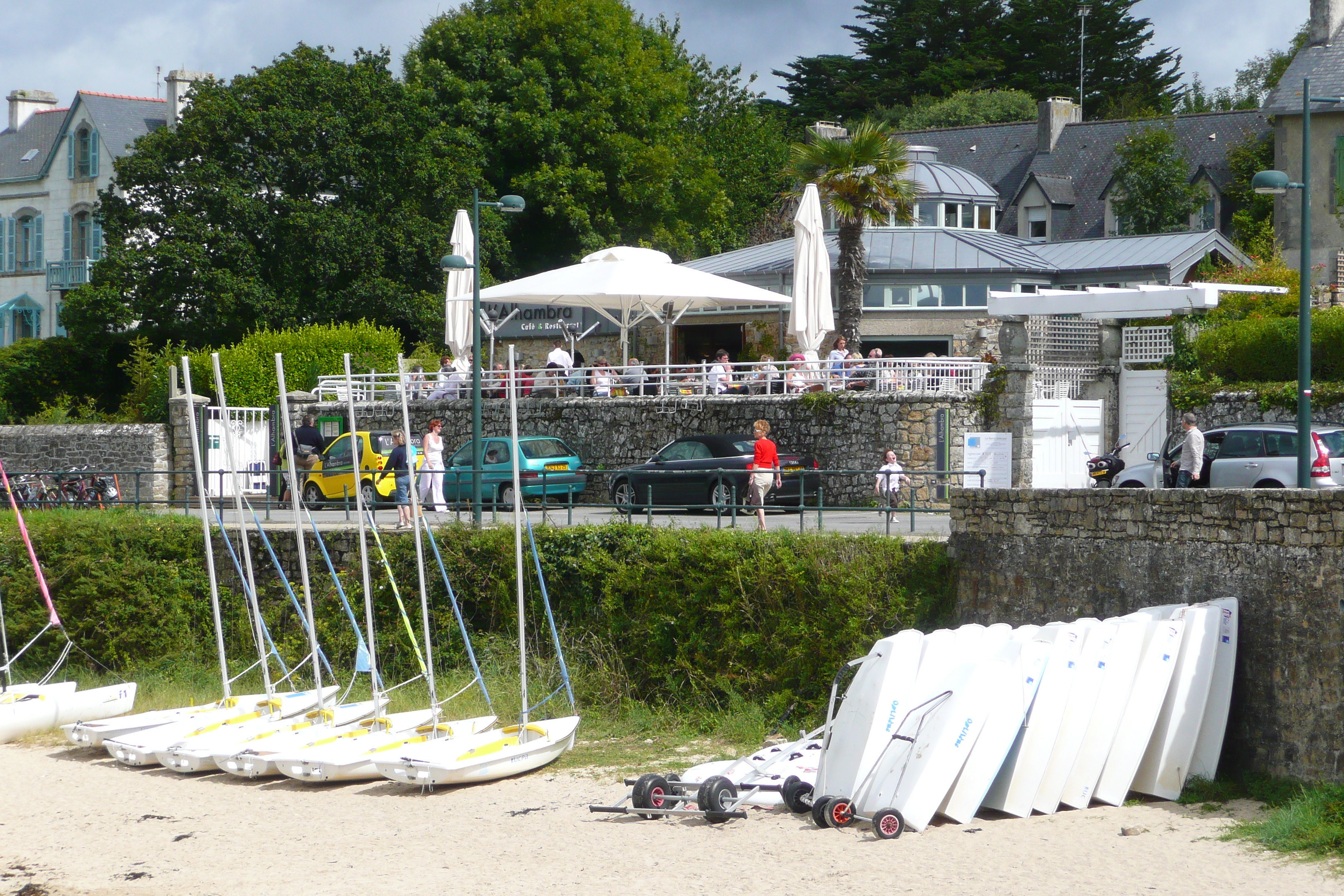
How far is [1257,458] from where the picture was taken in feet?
63.1

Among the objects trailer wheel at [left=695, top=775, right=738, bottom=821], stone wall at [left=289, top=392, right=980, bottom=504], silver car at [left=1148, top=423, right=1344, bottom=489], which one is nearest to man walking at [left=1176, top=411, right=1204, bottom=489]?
silver car at [left=1148, top=423, right=1344, bottom=489]

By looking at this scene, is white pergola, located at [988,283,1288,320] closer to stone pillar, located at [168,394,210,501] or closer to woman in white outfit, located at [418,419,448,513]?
woman in white outfit, located at [418,419,448,513]

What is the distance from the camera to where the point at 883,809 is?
41.7 ft

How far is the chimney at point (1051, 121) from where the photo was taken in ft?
157

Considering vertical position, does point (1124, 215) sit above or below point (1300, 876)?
above

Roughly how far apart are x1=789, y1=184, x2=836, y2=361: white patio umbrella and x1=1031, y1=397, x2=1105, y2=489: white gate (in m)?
4.25

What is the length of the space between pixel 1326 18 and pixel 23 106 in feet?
129

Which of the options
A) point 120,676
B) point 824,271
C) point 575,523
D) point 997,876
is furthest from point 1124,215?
point 997,876

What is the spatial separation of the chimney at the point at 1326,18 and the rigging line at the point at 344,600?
28.3m

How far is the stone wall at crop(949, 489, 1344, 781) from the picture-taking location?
13.1 metres

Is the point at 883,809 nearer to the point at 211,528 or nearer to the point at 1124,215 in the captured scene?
the point at 211,528

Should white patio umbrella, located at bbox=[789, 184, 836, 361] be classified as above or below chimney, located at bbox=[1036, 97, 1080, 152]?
below

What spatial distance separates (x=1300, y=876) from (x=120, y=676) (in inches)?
656

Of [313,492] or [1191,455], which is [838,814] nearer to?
[1191,455]
